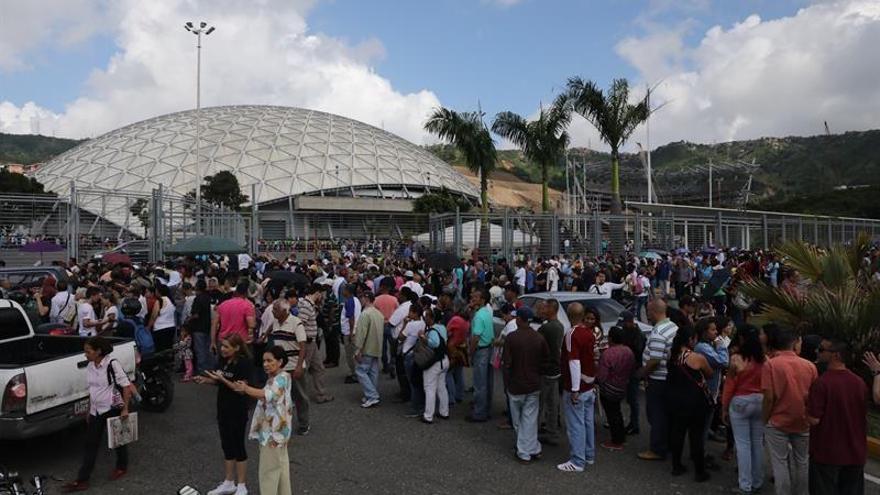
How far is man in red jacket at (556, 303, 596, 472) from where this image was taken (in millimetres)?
5773

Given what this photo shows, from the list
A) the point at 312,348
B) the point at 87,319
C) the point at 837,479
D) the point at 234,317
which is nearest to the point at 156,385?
the point at 234,317

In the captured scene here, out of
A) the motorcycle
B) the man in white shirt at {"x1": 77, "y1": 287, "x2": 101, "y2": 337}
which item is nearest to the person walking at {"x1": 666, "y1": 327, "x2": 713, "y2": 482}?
the motorcycle

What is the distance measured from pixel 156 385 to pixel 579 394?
5228 mm

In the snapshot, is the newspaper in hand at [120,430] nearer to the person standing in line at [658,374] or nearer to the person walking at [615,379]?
the person walking at [615,379]

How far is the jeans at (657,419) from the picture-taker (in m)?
5.92

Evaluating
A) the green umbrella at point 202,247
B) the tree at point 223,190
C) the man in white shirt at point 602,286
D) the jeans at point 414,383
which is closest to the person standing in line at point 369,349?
the jeans at point 414,383

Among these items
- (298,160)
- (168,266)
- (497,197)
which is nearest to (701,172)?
(497,197)

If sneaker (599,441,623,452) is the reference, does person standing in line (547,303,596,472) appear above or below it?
above

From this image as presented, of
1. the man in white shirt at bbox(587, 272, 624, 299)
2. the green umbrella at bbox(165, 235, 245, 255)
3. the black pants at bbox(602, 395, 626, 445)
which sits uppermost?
the green umbrella at bbox(165, 235, 245, 255)

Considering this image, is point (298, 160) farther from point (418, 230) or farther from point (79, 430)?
point (79, 430)

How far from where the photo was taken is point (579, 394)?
5.78 m

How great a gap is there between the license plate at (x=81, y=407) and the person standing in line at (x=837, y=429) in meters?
6.21

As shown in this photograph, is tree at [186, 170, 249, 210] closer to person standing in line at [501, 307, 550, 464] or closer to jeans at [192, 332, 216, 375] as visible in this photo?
jeans at [192, 332, 216, 375]

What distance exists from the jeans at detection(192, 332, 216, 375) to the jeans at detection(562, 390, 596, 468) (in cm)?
570
